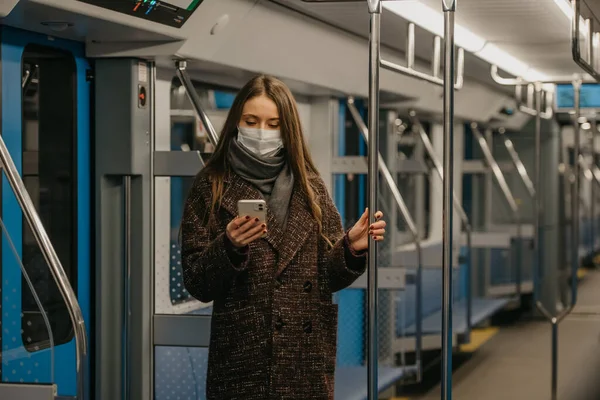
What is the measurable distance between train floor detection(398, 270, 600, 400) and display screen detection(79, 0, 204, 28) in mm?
4617

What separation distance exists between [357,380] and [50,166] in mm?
2728

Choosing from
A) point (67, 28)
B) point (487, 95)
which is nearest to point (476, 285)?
point (487, 95)

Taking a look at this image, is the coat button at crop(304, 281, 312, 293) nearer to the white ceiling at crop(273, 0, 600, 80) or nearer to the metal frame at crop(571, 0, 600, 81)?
the metal frame at crop(571, 0, 600, 81)

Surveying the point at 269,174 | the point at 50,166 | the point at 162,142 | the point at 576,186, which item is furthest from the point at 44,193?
the point at 576,186

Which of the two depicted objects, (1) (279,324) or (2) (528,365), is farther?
(2) (528,365)

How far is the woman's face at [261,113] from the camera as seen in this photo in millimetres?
3150

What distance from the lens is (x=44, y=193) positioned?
4238mm

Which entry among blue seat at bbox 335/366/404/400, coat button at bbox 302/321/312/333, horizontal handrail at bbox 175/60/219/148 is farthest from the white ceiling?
blue seat at bbox 335/366/404/400

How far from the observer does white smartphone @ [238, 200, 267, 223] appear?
9.37 ft

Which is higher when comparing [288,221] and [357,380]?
[288,221]

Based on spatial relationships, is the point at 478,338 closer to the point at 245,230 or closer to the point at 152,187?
the point at 152,187

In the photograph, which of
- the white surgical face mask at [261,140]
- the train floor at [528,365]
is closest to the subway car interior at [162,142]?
the white surgical face mask at [261,140]

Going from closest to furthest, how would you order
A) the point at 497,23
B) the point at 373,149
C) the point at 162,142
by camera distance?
the point at 373,149
the point at 162,142
the point at 497,23

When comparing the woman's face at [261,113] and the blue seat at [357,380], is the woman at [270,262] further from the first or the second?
the blue seat at [357,380]
